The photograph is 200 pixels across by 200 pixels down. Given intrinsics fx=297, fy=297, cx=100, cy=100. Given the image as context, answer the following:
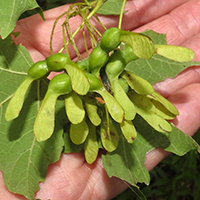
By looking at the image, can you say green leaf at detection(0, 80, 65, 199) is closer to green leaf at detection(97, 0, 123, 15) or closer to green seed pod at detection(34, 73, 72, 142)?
green seed pod at detection(34, 73, 72, 142)

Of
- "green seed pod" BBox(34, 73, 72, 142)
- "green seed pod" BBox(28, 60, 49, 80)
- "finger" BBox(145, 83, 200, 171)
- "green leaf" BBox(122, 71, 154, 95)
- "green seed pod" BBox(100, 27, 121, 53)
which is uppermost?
"green seed pod" BBox(28, 60, 49, 80)

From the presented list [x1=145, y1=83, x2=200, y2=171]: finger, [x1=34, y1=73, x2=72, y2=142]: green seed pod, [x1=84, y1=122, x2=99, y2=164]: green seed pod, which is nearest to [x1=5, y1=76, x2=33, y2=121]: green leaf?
[x1=34, y1=73, x2=72, y2=142]: green seed pod

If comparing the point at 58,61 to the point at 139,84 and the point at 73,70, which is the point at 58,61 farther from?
the point at 139,84

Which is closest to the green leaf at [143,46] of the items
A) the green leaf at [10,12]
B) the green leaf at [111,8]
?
the green leaf at [10,12]

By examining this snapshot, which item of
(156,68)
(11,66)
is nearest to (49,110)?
(11,66)

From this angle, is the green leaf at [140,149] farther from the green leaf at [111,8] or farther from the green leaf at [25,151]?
the green leaf at [111,8]

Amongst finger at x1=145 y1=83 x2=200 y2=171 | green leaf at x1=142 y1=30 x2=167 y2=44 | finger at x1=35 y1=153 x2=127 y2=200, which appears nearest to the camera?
finger at x1=35 y1=153 x2=127 y2=200
